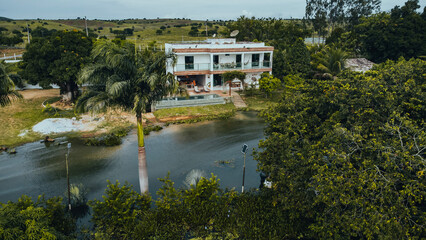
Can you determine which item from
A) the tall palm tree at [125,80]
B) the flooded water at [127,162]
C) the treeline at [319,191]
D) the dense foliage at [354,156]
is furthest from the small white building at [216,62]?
the treeline at [319,191]

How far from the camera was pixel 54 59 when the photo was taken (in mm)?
28281

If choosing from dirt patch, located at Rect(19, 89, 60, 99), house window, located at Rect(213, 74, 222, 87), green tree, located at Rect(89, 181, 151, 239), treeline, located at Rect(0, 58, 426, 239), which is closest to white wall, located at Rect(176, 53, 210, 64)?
house window, located at Rect(213, 74, 222, 87)

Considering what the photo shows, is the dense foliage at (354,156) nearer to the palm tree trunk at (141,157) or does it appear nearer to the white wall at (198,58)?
the palm tree trunk at (141,157)

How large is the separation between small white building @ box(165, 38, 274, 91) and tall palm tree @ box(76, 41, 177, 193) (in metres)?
20.8

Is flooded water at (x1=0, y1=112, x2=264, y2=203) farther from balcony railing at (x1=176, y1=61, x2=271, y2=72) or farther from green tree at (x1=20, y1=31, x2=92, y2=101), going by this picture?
balcony railing at (x1=176, y1=61, x2=271, y2=72)

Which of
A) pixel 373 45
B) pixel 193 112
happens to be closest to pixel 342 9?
pixel 373 45

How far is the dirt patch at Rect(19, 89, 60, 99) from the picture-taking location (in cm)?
3350

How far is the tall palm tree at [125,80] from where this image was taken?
13.1 meters

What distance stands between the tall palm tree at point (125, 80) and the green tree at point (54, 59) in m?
15.4

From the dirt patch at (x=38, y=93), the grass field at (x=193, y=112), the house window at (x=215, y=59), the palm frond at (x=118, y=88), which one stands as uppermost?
the house window at (x=215, y=59)

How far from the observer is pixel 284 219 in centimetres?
1199

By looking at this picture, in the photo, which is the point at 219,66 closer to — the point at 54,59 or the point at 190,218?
the point at 54,59

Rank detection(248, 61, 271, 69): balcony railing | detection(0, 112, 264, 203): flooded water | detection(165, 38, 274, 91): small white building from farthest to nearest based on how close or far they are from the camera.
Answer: detection(248, 61, 271, 69): balcony railing
detection(165, 38, 274, 91): small white building
detection(0, 112, 264, 203): flooded water

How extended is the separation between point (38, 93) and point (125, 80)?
90.8 ft
